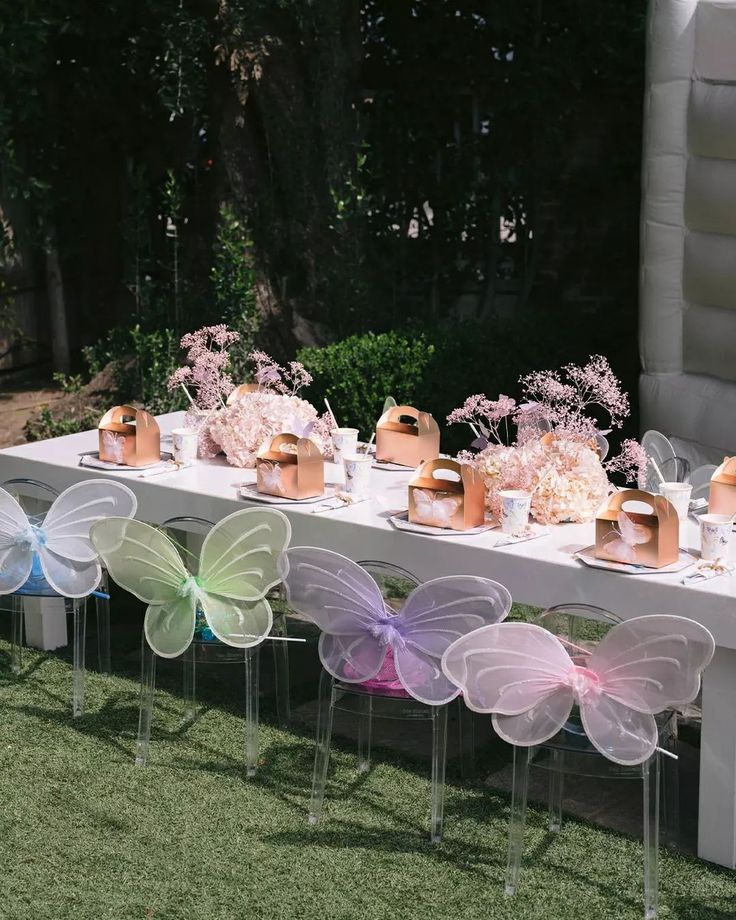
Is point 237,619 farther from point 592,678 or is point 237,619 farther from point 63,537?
point 592,678

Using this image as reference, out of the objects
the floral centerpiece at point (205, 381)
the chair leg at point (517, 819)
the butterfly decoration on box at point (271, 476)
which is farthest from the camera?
the floral centerpiece at point (205, 381)

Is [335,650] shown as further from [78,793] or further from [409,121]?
[409,121]

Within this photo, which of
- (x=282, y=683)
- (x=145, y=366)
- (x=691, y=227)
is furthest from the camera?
(x=145, y=366)

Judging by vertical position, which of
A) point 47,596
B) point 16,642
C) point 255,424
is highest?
point 255,424

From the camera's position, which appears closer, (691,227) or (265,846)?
(265,846)

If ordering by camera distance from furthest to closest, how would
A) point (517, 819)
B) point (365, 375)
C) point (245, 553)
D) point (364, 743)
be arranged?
point (365, 375)
point (364, 743)
point (245, 553)
point (517, 819)

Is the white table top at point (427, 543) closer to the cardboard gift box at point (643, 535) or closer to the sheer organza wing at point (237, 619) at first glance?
the cardboard gift box at point (643, 535)

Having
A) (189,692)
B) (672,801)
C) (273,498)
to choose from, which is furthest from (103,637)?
(672,801)

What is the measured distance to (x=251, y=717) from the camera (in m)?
3.63

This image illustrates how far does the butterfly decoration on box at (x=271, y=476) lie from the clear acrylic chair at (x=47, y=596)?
62 centimetres

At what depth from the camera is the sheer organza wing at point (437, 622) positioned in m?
3.02

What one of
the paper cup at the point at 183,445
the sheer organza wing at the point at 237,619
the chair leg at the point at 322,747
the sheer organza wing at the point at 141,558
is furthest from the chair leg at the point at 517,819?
the paper cup at the point at 183,445

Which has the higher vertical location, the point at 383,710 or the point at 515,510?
the point at 515,510

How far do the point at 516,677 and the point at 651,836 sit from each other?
473mm
